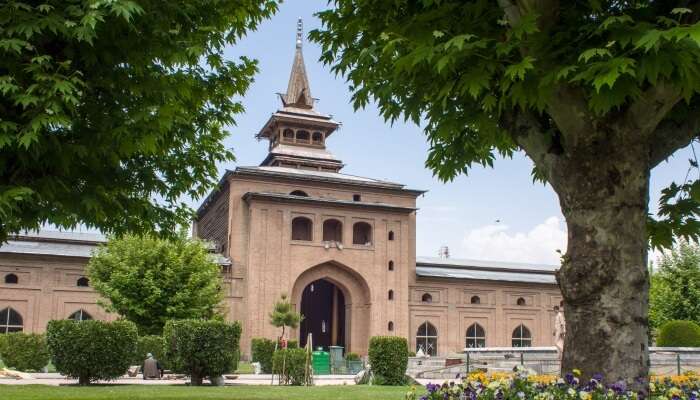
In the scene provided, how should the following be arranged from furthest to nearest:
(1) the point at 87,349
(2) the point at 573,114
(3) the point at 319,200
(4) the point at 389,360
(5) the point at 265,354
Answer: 1. (3) the point at 319,200
2. (5) the point at 265,354
3. (4) the point at 389,360
4. (1) the point at 87,349
5. (2) the point at 573,114

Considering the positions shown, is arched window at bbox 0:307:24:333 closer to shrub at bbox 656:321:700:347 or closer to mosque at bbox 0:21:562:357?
mosque at bbox 0:21:562:357

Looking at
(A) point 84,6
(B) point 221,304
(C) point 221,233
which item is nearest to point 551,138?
(A) point 84,6

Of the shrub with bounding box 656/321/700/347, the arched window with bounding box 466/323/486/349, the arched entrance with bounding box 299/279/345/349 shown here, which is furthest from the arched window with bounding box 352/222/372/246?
the shrub with bounding box 656/321/700/347

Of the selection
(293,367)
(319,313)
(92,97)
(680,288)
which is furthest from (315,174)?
(92,97)

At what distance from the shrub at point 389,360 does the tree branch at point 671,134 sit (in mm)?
13865

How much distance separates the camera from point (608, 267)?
6535 mm

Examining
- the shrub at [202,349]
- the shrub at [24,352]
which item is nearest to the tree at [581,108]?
the shrub at [202,349]

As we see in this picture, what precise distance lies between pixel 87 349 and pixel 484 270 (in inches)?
1569

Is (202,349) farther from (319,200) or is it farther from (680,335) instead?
(319,200)

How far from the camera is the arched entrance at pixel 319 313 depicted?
47469 millimetres

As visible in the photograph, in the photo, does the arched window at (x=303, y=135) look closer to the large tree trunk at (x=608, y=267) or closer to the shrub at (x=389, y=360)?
the shrub at (x=389, y=360)

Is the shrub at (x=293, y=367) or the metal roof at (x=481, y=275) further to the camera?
the metal roof at (x=481, y=275)

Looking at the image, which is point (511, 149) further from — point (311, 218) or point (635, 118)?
point (311, 218)

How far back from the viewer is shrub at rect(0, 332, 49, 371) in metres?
26.3
